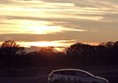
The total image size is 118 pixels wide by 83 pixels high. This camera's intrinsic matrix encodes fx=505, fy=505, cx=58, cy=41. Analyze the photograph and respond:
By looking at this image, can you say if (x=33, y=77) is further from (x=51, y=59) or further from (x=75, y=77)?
(x=51, y=59)

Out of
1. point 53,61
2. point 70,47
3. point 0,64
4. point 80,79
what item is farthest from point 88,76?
point 70,47

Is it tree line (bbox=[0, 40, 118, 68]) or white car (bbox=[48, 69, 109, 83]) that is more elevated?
white car (bbox=[48, 69, 109, 83])

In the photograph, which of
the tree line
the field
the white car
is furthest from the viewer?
the tree line

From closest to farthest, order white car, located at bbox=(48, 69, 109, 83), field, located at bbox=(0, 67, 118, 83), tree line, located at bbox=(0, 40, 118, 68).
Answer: white car, located at bbox=(48, 69, 109, 83)
field, located at bbox=(0, 67, 118, 83)
tree line, located at bbox=(0, 40, 118, 68)

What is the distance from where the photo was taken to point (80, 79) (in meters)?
40.7

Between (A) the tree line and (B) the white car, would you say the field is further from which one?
(A) the tree line

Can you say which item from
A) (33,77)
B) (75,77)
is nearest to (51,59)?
(33,77)

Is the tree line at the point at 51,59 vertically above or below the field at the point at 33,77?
below

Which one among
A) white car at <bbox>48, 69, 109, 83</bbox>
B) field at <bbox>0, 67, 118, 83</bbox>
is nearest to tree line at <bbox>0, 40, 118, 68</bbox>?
field at <bbox>0, 67, 118, 83</bbox>

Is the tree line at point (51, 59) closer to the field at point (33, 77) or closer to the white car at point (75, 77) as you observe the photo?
the field at point (33, 77)

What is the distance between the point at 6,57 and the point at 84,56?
64.7 ft

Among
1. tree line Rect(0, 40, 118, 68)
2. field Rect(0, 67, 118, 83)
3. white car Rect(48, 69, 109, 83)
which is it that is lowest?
tree line Rect(0, 40, 118, 68)

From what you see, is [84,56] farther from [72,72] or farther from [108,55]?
[72,72]

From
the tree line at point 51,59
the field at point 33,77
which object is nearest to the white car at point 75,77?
the field at point 33,77
